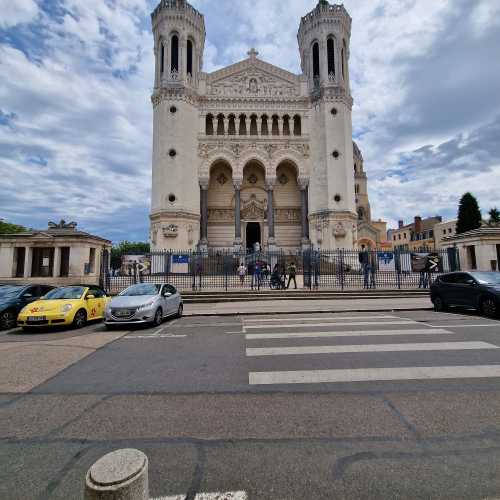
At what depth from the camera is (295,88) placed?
112ft

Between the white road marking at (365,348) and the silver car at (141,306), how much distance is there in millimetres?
4025

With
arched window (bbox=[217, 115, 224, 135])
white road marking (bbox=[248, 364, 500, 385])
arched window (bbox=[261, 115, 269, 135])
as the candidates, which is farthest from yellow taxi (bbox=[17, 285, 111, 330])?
arched window (bbox=[261, 115, 269, 135])

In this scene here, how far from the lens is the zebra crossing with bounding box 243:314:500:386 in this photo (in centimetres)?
451

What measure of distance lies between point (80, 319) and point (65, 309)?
633 millimetres

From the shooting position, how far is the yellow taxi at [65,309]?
870 centimetres

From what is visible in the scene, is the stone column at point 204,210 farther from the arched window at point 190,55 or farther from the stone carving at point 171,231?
the arched window at point 190,55

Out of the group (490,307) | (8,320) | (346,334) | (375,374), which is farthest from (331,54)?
(375,374)

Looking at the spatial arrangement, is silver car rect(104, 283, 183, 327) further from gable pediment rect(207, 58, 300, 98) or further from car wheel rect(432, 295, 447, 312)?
gable pediment rect(207, 58, 300, 98)

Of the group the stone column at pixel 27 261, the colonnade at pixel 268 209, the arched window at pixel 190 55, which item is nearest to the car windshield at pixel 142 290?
the stone column at pixel 27 261

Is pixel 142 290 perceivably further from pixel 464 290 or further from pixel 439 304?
pixel 464 290

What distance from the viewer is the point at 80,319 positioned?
949 centimetres

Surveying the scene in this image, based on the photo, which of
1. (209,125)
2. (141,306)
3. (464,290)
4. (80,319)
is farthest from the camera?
(209,125)

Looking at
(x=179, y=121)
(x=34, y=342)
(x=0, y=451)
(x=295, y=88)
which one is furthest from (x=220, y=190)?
(x=0, y=451)

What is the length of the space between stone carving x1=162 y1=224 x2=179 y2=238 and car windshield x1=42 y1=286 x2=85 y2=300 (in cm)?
1960
